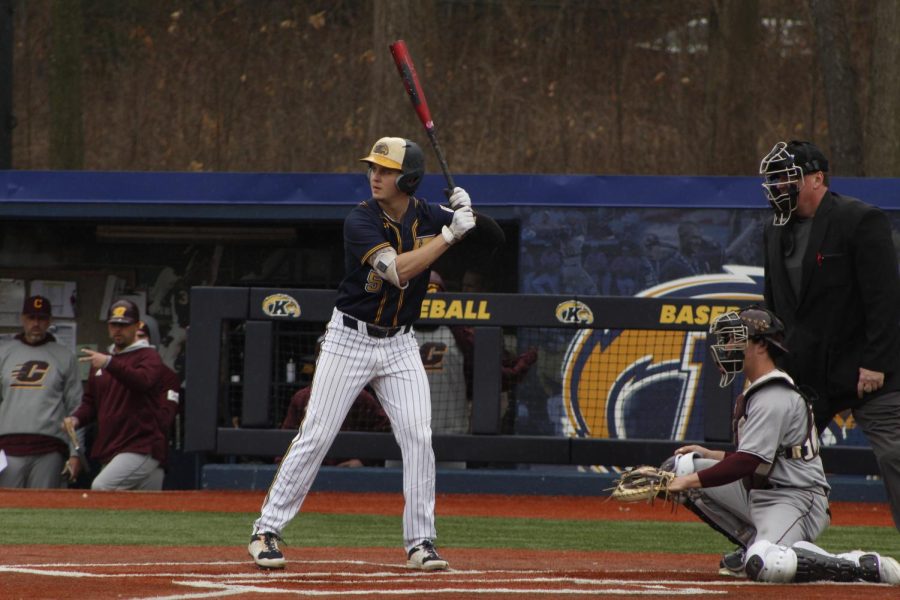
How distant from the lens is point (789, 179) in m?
5.56

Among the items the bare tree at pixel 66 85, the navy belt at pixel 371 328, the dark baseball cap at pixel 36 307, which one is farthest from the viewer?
the bare tree at pixel 66 85

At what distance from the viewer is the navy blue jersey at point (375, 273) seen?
5.61 meters

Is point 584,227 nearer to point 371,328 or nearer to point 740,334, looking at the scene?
point 371,328

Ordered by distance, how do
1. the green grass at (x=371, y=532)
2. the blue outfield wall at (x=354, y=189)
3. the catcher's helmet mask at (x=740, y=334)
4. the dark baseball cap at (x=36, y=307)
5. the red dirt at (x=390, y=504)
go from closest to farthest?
the catcher's helmet mask at (x=740, y=334), the green grass at (x=371, y=532), the red dirt at (x=390, y=504), the blue outfield wall at (x=354, y=189), the dark baseball cap at (x=36, y=307)

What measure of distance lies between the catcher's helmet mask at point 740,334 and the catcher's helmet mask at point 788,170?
524 millimetres

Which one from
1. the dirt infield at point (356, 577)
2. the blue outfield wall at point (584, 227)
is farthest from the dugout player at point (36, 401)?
the dirt infield at point (356, 577)

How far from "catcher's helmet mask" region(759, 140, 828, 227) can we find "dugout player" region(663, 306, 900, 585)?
1.61 ft

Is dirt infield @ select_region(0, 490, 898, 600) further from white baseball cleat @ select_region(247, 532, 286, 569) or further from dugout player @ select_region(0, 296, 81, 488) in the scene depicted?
dugout player @ select_region(0, 296, 81, 488)

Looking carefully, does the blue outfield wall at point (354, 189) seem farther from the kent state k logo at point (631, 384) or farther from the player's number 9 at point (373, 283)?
the player's number 9 at point (373, 283)

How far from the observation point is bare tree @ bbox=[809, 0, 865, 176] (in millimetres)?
15078

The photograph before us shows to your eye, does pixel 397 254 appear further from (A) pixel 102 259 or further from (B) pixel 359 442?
(A) pixel 102 259

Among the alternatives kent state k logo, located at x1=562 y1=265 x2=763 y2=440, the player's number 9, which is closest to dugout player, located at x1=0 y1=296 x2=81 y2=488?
kent state k logo, located at x1=562 y1=265 x2=763 y2=440

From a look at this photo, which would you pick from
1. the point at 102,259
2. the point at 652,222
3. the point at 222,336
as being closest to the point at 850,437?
the point at 652,222

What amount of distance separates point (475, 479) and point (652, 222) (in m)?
2.38
